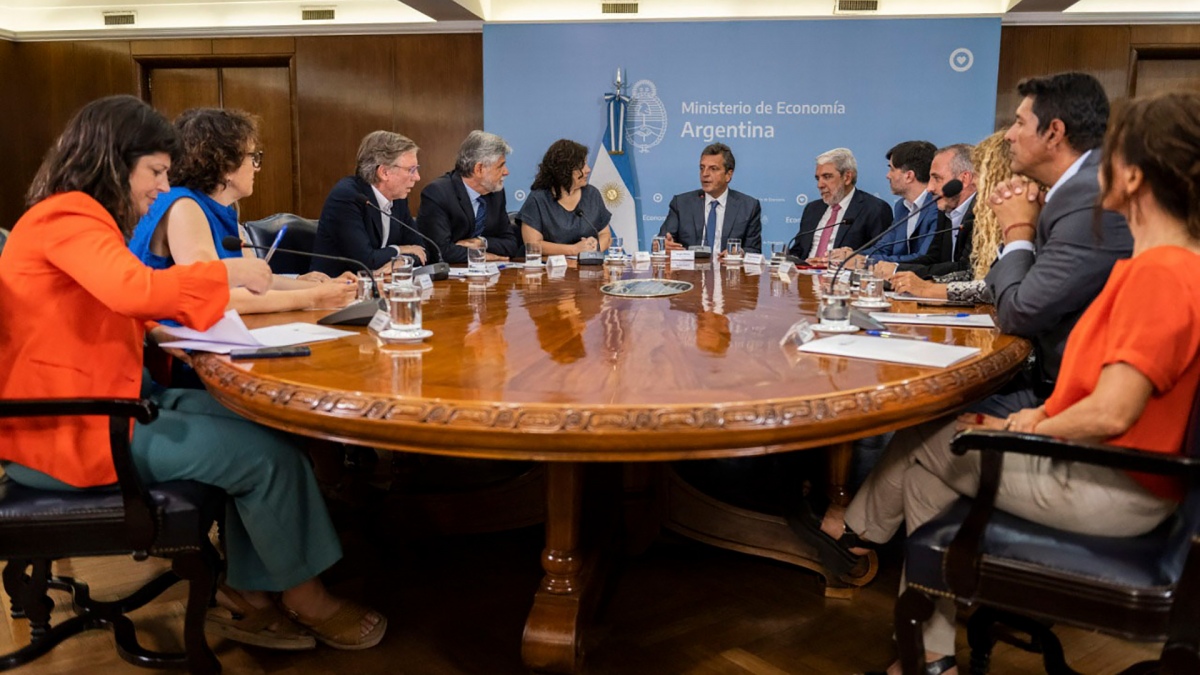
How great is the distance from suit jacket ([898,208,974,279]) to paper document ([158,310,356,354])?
229cm

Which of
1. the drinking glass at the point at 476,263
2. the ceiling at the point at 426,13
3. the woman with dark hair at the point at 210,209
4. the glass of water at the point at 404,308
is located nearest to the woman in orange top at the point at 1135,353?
the glass of water at the point at 404,308

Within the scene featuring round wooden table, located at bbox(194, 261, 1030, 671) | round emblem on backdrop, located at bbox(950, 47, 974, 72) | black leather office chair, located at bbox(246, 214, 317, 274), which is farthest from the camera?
round emblem on backdrop, located at bbox(950, 47, 974, 72)

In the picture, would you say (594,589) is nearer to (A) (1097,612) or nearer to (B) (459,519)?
(B) (459,519)

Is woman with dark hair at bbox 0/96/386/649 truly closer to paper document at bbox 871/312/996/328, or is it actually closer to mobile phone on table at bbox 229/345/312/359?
mobile phone on table at bbox 229/345/312/359

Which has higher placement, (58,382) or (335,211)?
(335,211)

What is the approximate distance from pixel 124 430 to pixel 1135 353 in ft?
5.38

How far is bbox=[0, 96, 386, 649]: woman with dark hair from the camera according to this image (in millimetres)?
1646

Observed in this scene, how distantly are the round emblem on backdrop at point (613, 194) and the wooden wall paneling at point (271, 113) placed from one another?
2942mm

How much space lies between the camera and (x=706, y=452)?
132 cm

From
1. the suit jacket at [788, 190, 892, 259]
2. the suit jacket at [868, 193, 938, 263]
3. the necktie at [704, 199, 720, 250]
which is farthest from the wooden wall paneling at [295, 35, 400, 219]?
the suit jacket at [868, 193, 938, 263]

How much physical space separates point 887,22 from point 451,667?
5.67 m

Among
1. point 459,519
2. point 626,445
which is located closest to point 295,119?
point 459,519

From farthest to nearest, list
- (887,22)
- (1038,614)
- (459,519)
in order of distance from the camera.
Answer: (887,22), (459,519), (1038,614)

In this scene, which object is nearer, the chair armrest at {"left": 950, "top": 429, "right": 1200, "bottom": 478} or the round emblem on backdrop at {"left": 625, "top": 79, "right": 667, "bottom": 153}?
the chair armrest at {"left": 950, "top": 429, "right": 1200, "bottom": 478}
